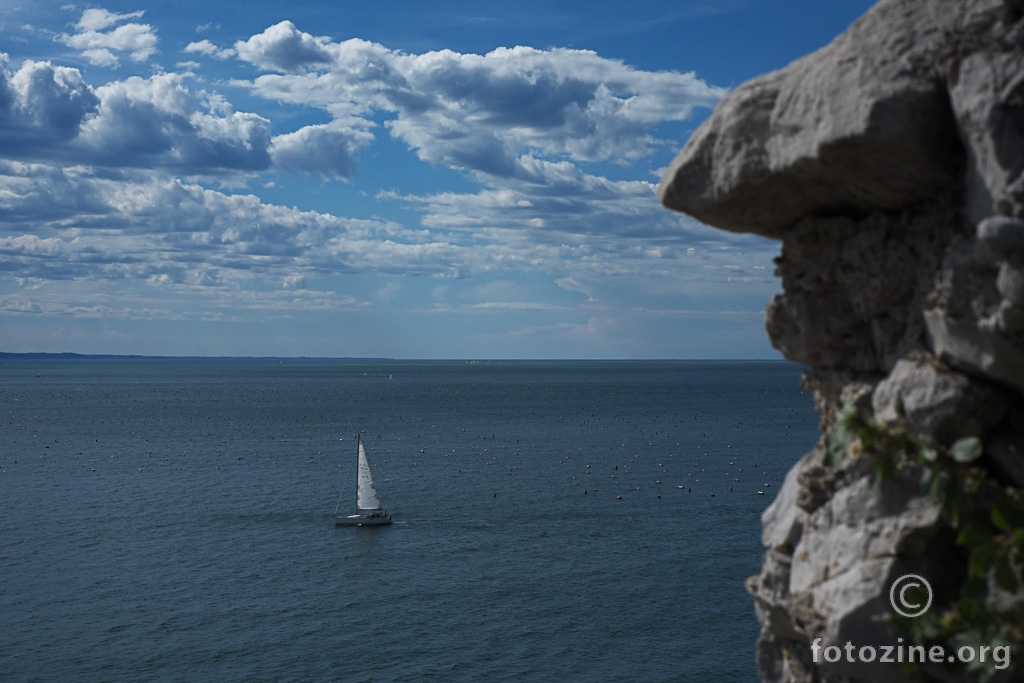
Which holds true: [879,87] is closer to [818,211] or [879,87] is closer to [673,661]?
[818,211]

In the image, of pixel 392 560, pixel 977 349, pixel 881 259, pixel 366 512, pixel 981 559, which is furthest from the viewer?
pixel 366 512

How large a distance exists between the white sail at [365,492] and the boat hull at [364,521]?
34.0 inches

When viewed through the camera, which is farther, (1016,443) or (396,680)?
(396,680)

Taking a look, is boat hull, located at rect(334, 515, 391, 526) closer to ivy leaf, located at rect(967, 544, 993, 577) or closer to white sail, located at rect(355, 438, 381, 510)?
white sail, located at rect(355, 438, 381, 510)

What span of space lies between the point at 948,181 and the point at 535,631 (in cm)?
3564

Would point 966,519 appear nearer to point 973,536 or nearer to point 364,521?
Result: point 973,536

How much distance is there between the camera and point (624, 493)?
7194 cm

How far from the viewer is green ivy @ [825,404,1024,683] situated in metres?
6.46

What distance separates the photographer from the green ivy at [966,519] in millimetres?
6461

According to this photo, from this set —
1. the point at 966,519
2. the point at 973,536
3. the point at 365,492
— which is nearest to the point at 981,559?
the point at 973,536

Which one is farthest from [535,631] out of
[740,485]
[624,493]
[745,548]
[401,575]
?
[740,485]

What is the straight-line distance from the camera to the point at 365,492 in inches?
2537

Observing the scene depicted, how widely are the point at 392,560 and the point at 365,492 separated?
38.7 ft

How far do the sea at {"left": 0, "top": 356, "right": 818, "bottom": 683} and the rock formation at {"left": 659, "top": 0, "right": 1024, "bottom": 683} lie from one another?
1140 inches
